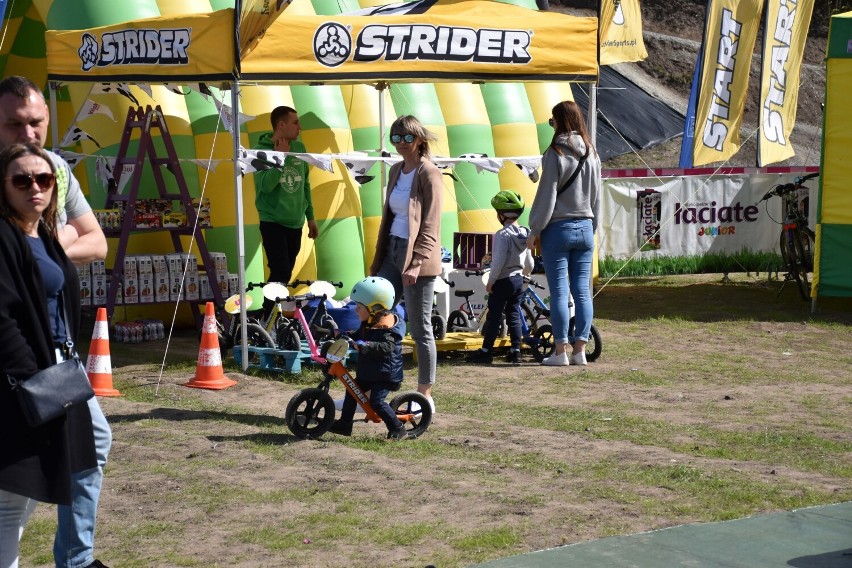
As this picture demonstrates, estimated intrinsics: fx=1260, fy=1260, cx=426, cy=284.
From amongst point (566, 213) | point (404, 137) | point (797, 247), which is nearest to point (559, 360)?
point (566, 213)

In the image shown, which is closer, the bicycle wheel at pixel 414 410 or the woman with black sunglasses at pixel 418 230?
the bicycle wheel at pixel 414 410

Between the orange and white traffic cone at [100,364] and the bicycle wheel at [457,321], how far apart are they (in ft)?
11.2

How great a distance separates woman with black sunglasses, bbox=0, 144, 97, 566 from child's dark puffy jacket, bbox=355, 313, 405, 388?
3.08 metres

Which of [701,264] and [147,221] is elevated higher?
[147,221]

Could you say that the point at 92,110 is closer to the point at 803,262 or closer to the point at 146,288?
the point at 146,288

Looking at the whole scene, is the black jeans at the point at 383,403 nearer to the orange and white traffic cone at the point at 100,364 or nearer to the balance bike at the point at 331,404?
the balance bike at the point at 331,404

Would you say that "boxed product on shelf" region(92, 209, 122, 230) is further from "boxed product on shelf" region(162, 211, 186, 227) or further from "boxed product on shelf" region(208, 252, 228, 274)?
"boxed product on shelf" region(208, 252, 228, 274)

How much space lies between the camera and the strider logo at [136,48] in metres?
9.44

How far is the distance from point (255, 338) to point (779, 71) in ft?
26.7

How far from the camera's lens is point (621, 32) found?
2147 centimetres

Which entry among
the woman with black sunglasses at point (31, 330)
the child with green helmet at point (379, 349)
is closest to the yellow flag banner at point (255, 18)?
the child with green helmet at point (379, 349)

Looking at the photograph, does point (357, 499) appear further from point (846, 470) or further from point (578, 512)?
point (846, 470)

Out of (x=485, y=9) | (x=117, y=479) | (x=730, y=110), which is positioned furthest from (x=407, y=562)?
(x=730, y=110)

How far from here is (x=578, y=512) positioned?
593 cm
